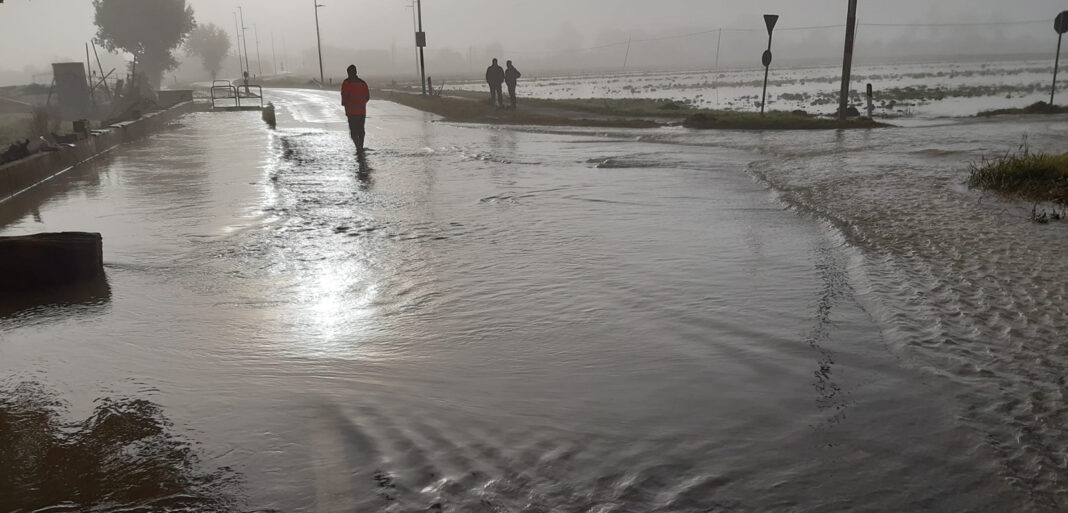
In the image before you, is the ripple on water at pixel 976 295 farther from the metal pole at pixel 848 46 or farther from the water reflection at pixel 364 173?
A: the metal pole at pixel 848 46

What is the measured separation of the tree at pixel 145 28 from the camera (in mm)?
71375

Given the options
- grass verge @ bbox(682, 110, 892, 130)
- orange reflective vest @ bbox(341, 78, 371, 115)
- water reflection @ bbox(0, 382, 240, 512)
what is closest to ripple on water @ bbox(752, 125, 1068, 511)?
water reflection @ bbox(0, 382, 240, 512)

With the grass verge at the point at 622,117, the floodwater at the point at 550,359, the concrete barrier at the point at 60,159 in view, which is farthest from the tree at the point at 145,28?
the floodwater at the point at 550,359

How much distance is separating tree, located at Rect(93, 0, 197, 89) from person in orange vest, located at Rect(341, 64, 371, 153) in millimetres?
63381

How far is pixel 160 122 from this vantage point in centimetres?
2516

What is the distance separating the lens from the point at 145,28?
2842 inches

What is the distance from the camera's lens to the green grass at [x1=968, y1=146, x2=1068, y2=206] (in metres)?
8.99

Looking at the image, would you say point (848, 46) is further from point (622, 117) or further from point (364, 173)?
point (364, 173)

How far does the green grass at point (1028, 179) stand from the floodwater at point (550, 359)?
44cm

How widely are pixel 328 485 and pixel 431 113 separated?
28291mm

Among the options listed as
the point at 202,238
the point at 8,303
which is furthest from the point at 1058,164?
the point at 8,303

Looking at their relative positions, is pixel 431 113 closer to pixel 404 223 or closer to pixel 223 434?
pixel 404 223

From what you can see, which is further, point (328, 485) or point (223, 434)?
point (223, 434)

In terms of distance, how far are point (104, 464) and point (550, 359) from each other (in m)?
2.29
